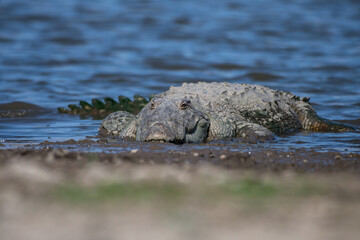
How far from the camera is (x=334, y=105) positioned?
12.0m

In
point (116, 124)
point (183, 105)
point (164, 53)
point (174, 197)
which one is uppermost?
point (164, 53)

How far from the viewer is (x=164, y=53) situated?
18.9 m

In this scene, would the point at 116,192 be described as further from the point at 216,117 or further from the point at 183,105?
the point at 216,117

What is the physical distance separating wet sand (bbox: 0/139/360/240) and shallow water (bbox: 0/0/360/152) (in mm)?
2012

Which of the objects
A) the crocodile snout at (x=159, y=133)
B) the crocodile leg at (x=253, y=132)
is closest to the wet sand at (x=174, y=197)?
the crocodile snout at (x=159, y=133)

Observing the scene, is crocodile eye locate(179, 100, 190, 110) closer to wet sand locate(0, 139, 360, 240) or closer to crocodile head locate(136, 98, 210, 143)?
crocodile head locate(136, 98, 210, 143)

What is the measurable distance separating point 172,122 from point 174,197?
9.69 ft

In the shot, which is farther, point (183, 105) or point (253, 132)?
point (253, 132)

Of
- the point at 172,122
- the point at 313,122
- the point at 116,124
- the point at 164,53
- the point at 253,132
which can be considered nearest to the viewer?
the point at 172,122

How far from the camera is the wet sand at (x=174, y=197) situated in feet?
10.9

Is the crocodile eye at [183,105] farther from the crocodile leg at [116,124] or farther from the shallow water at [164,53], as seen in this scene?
the shallow water at [164,53]

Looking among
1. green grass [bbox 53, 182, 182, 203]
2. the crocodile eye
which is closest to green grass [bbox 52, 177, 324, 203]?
green grass [bbox 53, 182, 182, 203]

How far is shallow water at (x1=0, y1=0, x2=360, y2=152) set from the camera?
36.3ft

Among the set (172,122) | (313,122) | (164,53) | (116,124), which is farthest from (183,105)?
(164,53)
